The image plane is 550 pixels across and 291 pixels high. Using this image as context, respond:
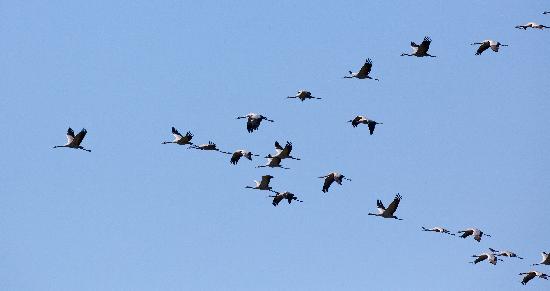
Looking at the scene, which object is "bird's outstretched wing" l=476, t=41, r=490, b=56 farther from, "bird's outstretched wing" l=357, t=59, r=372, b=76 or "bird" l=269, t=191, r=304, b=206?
"bird" l=269, t=191, r=304, b=206

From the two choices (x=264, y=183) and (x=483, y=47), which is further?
(x=264, y=183)

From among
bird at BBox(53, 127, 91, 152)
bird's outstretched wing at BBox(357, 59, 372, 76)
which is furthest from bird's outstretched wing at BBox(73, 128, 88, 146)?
bird's outstretched wing at BBox(357, 59, 372, 76)

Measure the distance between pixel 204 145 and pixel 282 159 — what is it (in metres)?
3.32

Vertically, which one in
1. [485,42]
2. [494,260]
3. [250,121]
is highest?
[485,42]

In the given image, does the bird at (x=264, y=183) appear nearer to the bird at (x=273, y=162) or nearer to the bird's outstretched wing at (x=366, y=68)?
the bird at (x=273, y=162)

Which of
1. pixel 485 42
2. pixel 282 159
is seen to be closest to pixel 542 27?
pixel 485 42

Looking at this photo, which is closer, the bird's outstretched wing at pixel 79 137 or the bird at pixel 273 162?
the bird's outstretched wing at pixel 79 137

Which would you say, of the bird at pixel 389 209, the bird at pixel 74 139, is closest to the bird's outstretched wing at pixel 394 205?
the bird at pixel 389 209

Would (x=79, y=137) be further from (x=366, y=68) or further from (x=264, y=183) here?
(x=366, y=68)

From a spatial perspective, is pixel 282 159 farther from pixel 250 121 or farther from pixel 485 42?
pixel 485 42

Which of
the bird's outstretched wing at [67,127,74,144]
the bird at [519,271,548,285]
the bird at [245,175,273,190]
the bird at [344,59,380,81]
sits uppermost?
the bird at [344,59,380,81]

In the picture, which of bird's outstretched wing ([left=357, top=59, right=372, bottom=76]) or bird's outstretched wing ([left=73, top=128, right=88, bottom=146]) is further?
bird's outstretched wing ([left=357, top=59, right=372, bottom=76])

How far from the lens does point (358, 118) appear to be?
66875mm

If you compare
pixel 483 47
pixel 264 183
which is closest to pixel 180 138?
pixel 264 183
